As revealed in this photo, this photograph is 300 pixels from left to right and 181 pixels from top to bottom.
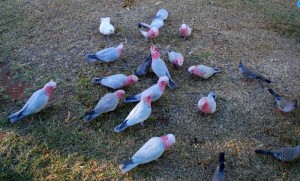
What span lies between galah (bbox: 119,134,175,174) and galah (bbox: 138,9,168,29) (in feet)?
6.72

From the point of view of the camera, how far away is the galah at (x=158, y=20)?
481 centimetres

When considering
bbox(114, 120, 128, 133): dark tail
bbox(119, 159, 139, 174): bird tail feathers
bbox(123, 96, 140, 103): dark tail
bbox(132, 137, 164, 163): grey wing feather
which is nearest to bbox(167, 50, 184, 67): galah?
bbox(123, 96, 140, 103): dark tail

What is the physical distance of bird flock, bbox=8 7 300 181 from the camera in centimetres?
316

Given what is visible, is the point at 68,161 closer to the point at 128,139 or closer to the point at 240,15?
the point at 128,139

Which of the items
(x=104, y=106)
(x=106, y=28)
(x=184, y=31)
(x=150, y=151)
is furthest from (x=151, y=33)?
(x=150, y=151)

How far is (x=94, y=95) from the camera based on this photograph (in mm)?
3924

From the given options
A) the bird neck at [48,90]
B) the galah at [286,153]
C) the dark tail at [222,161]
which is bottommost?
the galah at [286,153]

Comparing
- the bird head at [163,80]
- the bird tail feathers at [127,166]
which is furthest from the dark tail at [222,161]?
the bird head at [163,80]

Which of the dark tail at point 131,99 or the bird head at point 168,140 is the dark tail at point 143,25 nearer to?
the dark tail at point 131,99

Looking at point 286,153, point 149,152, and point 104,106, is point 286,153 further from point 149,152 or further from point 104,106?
point 104,106

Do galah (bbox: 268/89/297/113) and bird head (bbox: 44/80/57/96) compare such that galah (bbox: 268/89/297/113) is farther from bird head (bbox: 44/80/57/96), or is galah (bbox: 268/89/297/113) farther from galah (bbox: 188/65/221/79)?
bird head (bbox: 44/80/57/96)

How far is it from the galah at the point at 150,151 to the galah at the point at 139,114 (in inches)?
11.2

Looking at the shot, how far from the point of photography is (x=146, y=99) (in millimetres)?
3525

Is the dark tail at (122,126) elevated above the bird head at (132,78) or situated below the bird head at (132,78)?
below
